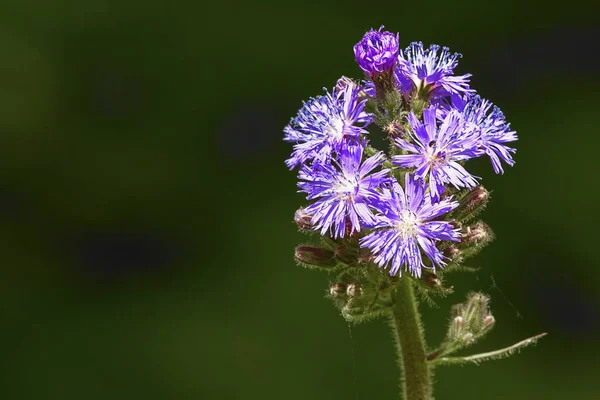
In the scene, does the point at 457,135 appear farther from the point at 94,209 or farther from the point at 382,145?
the point at 94,209

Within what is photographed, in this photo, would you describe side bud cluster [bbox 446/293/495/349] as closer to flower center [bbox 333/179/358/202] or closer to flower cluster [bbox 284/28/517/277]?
flower cluster [bbox 284/28/517/277]

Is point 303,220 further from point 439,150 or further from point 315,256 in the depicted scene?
point 439,150

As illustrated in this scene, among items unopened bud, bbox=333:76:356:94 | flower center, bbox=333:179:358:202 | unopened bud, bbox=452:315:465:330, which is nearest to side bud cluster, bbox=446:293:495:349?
unopened bud, bbox=452:315:465:330

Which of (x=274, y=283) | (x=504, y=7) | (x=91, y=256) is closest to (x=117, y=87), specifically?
(x=91, y=256)

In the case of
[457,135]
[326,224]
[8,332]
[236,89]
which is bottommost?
[326,224]

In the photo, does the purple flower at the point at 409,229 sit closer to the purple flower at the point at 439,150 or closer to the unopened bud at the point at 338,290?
the purple flower at the point at 439,150

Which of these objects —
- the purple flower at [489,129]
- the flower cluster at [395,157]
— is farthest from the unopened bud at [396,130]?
the purple flower at [489,129]

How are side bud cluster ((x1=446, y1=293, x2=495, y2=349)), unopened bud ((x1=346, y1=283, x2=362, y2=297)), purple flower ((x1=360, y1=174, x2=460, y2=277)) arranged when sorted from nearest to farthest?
purple flower ((x1=360, y1=174, x2=460, y2=277)), unopened bud ((x1=346, y1=283, x2=362, y2=297)), side bud cluster ((x1=446, y1=293, x2=495, y2=349))
